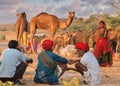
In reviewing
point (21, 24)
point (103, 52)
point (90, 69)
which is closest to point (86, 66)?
point (90, 69)

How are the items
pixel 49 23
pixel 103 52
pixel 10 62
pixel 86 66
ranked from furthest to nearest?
1. pixel 49 23
2. pixel 103 52
3. pixel 86 66
4. pixel 10 62

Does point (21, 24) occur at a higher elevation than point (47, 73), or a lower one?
higher

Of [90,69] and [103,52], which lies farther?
[103,52]

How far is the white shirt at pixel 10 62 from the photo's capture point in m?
12.1

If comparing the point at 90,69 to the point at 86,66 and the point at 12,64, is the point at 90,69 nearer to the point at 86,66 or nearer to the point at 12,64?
the point at 86,66

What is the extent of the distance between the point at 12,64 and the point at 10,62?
2.5 inches

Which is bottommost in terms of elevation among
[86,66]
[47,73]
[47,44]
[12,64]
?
[47,73]

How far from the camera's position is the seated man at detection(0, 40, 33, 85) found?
476 inches

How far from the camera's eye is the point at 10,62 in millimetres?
12109

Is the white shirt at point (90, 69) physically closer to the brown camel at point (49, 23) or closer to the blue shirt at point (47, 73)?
the blue shirt at point (47, 73)

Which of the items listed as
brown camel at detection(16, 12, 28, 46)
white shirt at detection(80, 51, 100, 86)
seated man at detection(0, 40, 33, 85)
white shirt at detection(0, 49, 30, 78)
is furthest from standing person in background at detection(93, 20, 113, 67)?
brown camel at detection(16, 12, 28, 46)

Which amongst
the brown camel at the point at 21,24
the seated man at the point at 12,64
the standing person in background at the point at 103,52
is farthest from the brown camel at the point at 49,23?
the seated man at the point at 12,64

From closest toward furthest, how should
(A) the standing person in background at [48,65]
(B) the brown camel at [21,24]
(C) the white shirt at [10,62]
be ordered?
(C) the white shirt at [10,62], (A) the standing person in background at [48,65], (B) the brown camel at [21,24]

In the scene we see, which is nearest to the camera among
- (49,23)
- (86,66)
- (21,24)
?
(86,66)
